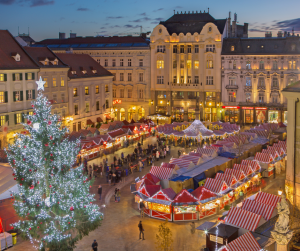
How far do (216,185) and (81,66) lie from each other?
35.8 metres

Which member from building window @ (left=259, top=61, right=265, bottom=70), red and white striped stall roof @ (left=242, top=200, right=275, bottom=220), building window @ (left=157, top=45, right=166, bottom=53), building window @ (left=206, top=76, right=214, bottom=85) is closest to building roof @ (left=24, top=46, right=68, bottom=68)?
building window @ (left=157, top=45, right=166, bottom=53)

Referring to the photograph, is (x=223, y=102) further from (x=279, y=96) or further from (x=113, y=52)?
(x=113, y=52)

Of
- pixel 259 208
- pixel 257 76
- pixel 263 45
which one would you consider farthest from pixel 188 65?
pixel 259 208

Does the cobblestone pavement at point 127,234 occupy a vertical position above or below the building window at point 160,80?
below

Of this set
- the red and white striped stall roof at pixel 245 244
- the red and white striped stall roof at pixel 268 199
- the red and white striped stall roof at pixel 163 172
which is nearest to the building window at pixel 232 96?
the red and white striped stall roof at pixel 163 172

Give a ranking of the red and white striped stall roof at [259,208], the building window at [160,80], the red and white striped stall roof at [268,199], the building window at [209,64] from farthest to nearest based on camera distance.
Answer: the building window at [160,80]
the building window at [209,64]
the red and white striped stall roof at [268,199]
the red and white striped stall roof at [259,208]

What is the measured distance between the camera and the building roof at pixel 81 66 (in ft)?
180

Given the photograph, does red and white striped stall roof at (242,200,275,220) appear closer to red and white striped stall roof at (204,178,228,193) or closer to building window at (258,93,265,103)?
red and white striped stall roof at (204,178,228,193)

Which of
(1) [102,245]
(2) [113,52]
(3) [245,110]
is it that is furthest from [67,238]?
(2) [113,52]

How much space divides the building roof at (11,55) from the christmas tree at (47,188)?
25.2m

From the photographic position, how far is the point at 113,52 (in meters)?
66.3

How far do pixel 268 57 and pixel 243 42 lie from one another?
14.9 feet

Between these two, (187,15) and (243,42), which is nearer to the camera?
(243,42)

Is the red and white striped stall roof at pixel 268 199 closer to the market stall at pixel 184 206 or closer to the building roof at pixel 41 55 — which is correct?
the market stall at pixel 184 206
